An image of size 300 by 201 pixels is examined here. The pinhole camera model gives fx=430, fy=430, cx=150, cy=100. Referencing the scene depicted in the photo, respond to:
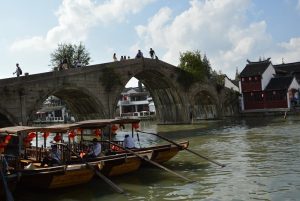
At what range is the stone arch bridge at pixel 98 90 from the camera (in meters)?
25.5

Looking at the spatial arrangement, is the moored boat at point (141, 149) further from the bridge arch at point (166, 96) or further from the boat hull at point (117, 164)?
the bridge arch at point (166, 96)

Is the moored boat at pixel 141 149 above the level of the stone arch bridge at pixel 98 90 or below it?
below

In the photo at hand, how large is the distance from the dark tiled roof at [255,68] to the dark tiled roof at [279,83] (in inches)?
79.5

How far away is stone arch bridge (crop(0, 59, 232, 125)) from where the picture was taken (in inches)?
1004

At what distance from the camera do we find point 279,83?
166 feet

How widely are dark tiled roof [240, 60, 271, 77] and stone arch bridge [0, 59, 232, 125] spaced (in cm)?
521

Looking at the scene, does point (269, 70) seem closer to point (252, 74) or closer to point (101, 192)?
point (252, 74)

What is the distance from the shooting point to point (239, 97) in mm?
53125

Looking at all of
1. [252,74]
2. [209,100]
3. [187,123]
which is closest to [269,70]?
Result: [252,74]

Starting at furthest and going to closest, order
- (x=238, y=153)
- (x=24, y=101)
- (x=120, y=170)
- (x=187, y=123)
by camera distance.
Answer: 1. (x=187, y=123)
2. (x=24, y=101)
3. (x=238, y=153)
4. (x=120, y=170)

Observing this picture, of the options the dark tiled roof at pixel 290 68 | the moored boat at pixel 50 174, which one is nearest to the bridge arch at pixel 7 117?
the moored boat at pixel 50 174

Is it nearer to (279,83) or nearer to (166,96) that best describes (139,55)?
(166,96)

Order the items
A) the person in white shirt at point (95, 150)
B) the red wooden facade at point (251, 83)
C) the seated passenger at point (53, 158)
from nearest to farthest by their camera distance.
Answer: the seated passenger at point (53, 158), the person in white shirt at point (95, 150), the red wooden facade at point (251, 83)

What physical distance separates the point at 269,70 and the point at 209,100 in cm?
830
